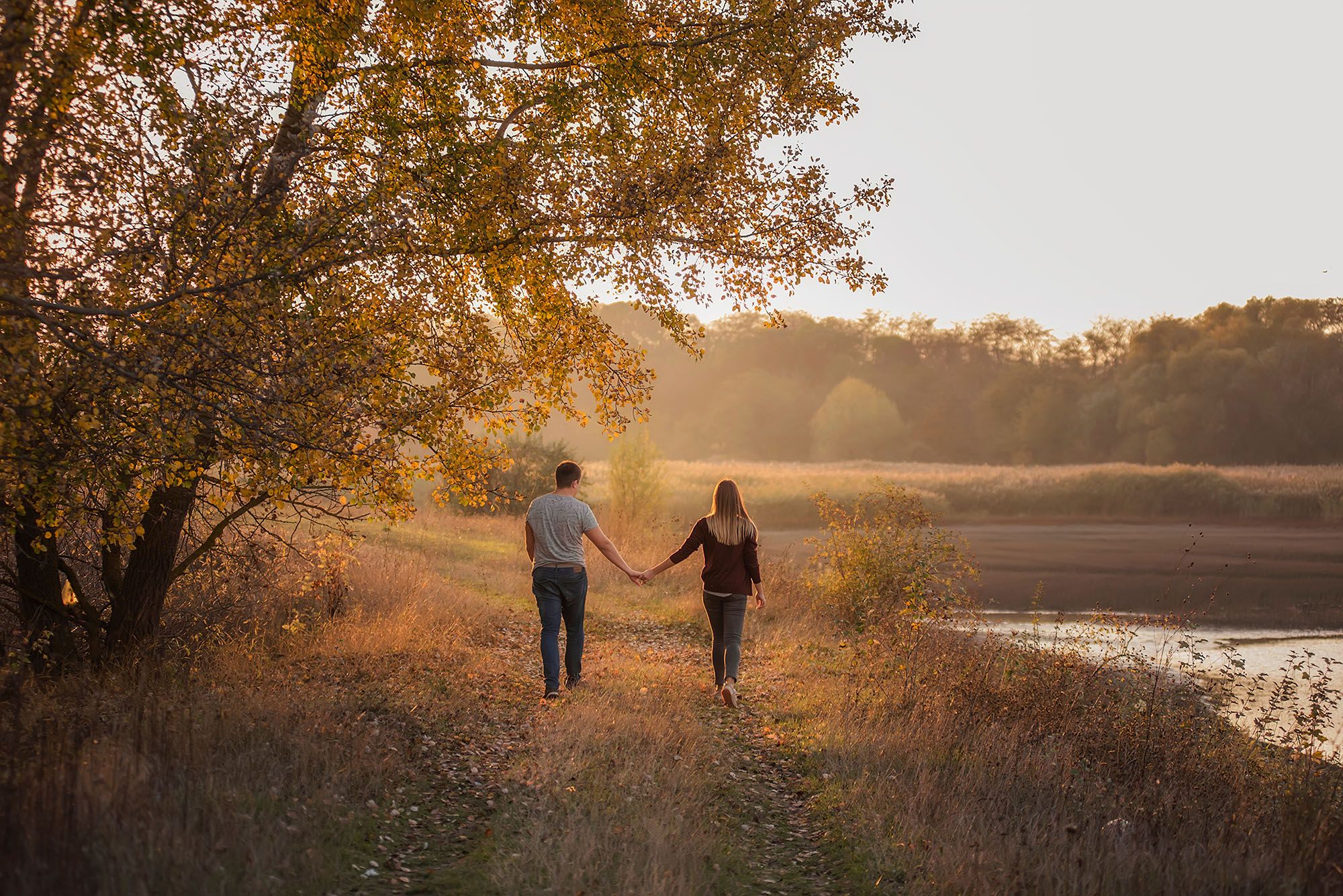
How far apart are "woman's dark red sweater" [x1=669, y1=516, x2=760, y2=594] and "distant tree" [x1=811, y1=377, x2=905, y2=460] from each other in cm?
6808

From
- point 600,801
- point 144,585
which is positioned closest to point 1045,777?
point 600,801

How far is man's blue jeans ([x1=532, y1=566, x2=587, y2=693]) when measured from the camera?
7.63 m

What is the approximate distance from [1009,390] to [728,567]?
7013cm

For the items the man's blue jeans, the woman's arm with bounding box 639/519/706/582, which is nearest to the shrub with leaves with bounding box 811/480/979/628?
the woman's arm with bounding box 639/519/706/582

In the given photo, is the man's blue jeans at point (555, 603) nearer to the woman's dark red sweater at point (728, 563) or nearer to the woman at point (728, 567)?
the woman at point (728, 567)

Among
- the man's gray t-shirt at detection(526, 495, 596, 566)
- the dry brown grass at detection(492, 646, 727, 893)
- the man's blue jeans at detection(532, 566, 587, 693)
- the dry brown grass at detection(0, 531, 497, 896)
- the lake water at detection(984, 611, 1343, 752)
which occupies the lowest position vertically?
the lake water at detection(984, 611, 1343, 752)

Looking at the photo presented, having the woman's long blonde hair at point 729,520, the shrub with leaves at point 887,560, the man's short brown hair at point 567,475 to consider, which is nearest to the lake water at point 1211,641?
the shrub with leaves at point 887,560

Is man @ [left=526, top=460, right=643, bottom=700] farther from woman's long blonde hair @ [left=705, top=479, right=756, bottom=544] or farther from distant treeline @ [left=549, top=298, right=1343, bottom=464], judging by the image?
distant treeline @ [left=549, top=298, right=1343, bottom=464]

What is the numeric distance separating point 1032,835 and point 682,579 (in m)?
12.1

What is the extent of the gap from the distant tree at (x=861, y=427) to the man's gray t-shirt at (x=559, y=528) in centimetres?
6898

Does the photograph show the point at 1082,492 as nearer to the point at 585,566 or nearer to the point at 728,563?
A: the point at 728,563

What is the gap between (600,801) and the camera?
17.5 feet

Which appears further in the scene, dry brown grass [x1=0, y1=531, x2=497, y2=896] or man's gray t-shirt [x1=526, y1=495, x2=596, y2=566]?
man's gray t-shirt [x1=526, y1=495, x2=596, y2=566]

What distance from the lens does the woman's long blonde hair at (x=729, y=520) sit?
8.12 metres
